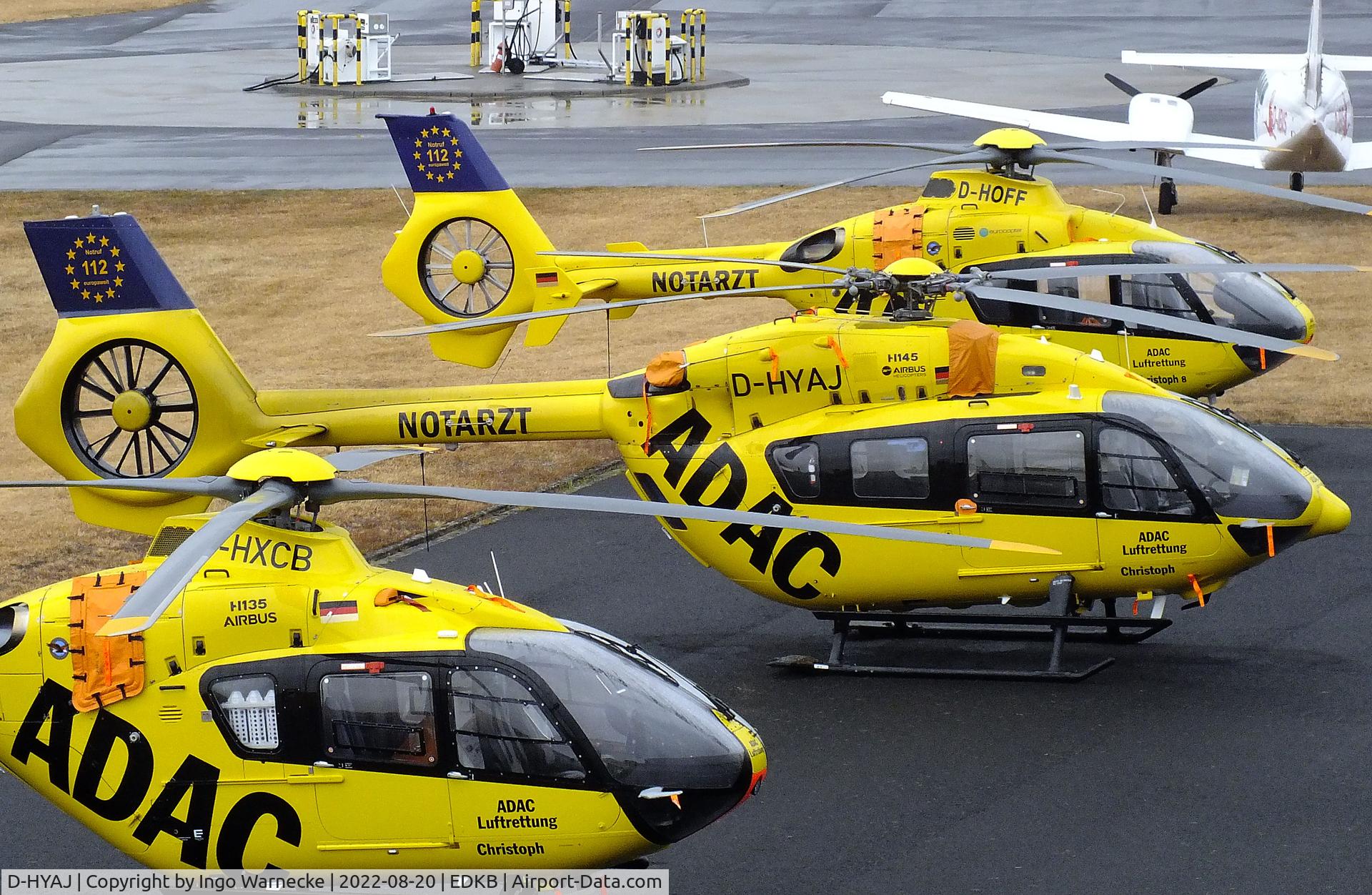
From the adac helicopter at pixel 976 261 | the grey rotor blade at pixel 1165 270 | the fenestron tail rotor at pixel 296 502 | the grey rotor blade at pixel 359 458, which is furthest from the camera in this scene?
the adac helicopter at pixel 976 261

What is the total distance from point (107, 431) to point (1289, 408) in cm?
1492

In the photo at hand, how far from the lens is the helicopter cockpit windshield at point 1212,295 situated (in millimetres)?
17609

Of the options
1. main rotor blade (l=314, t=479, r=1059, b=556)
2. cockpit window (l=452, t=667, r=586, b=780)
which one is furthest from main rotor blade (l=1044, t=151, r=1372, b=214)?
cockpit window (l=452, t=667, r=586, b=780)

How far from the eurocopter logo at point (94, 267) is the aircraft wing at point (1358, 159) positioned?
2410 centimetres

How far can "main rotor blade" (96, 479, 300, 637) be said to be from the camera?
725 cm

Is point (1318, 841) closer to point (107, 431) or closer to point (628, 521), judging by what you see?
point (628, 521)

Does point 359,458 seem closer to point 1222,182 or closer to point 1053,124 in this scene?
point 1222,182

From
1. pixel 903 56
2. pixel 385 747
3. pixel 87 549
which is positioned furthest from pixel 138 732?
pixel 903 56

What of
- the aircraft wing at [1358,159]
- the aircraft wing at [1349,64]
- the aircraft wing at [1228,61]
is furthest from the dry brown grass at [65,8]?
the aircraft wing at [1358,159]

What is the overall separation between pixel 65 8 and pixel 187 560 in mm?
64591

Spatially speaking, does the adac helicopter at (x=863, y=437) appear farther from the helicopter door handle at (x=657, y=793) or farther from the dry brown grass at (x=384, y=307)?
the helicopter door handle at (x=657, y=793)

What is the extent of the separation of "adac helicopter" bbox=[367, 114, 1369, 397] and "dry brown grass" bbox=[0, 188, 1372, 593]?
2336mm

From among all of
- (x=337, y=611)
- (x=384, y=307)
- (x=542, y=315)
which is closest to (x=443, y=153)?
(x=542, y=315)

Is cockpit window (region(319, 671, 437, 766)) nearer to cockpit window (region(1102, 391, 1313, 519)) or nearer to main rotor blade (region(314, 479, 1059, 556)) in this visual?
main rotor blade (region(314, 479, 1059, 556))
